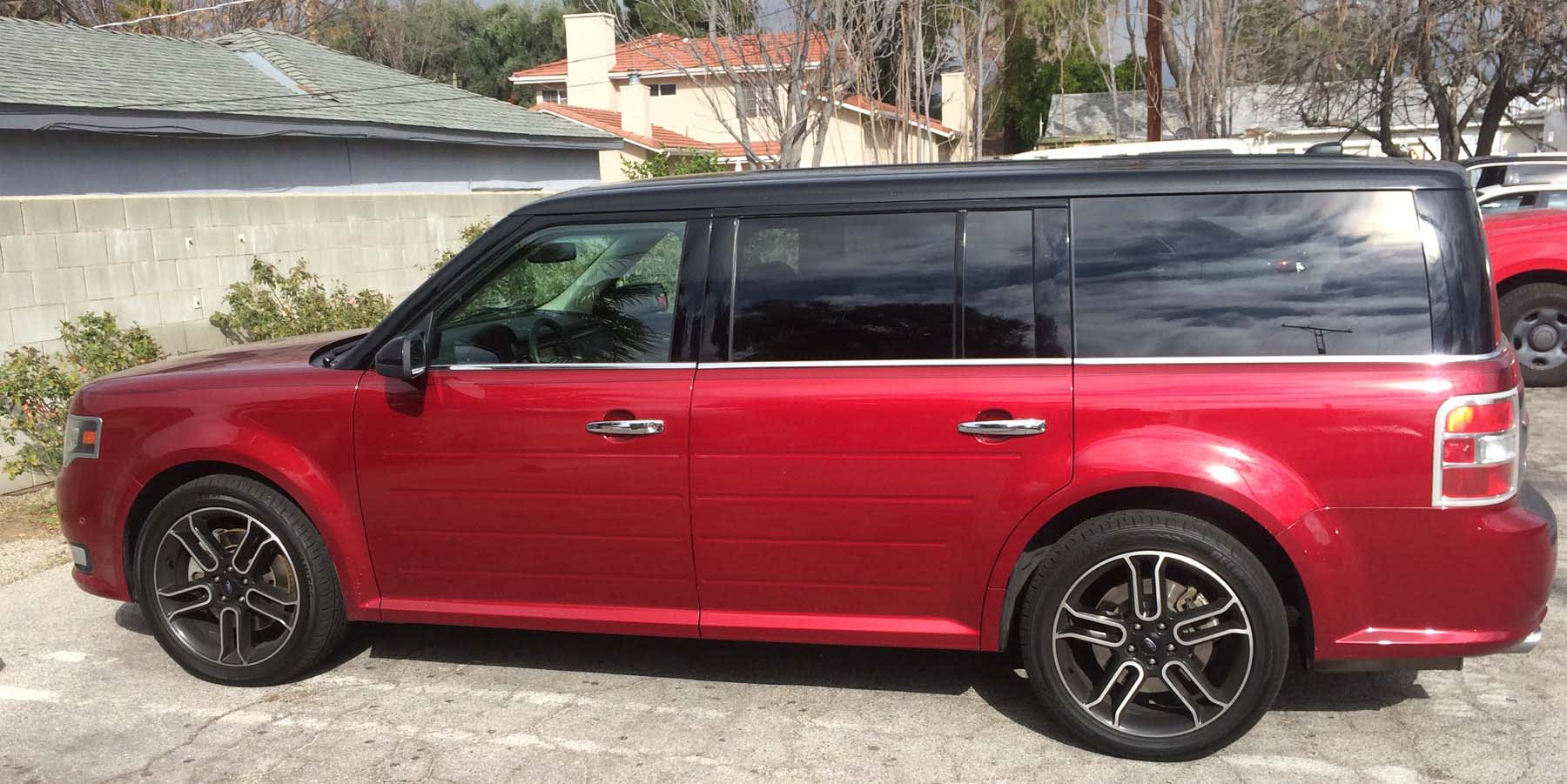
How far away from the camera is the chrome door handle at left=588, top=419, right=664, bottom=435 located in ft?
13.6

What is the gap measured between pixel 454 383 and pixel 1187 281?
2.39 m

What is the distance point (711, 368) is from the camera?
4.16 m

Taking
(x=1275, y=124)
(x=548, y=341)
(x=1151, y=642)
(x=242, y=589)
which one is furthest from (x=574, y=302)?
(x=1275, y=124)

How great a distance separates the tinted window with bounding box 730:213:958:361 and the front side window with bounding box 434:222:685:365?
288 millimetres

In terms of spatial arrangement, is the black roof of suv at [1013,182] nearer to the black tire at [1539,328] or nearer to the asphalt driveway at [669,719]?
the asphalt driveway at [669,719]

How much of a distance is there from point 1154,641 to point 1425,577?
0.78 meters

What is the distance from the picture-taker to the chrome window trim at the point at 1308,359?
364cm

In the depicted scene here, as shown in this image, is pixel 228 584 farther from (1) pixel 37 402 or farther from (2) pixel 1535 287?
(2) pixel 1535 287

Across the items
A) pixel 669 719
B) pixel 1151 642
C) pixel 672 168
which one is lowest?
pixel 669 719

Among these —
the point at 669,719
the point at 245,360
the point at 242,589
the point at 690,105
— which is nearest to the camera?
the point at 669,719

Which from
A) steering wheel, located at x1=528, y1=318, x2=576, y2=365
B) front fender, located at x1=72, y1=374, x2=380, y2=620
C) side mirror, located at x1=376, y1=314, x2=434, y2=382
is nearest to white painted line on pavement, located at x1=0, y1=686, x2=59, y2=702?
front fender, located at x1=72, y1=374, x2=380, y2=620

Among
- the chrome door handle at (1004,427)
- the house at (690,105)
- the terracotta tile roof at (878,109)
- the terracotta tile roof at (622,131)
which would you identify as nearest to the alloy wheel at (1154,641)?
the chrome door handle at (1004,427)

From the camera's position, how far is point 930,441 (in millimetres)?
3924

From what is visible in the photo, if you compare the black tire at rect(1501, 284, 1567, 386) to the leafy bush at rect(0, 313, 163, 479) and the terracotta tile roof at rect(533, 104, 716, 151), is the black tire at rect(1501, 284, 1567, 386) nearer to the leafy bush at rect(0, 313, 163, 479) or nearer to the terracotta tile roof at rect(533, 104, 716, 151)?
the leafy bush at rect(0, 313, 163, 479)
